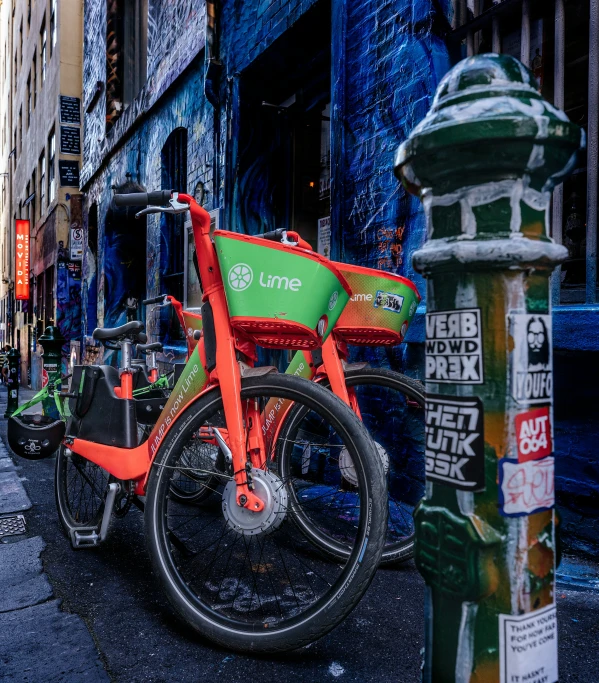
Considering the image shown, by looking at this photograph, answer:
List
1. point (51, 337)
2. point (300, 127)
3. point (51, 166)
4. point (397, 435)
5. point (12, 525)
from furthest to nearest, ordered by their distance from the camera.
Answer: point (51, 166), point (51, 337), point (300, 127), point (397, 435), point (12, 525)

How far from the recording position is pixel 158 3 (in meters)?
8.38

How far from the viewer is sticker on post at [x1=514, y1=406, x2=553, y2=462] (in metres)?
0.99

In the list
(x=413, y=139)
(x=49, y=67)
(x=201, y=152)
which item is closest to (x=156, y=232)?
(x=201, y=152)

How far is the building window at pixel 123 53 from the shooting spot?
10.5m

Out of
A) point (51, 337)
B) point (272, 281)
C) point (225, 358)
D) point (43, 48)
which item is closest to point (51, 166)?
point (43, 48)

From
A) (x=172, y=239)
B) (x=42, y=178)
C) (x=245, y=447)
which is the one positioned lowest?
(x=245, y=447)

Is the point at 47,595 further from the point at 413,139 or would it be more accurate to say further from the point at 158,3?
the point at 158,3

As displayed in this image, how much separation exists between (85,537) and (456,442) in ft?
7.59

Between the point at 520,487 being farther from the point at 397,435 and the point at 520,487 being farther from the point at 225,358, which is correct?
the point at 397,435

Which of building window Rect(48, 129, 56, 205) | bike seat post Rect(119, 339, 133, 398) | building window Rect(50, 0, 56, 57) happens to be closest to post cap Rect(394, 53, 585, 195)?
bike seat post Rect(119, 339, 133, 398)

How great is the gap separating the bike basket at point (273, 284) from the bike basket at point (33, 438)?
183 cm

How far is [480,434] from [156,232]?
7.95 meters

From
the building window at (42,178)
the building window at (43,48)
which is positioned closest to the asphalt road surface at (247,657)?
the building window at (42,178)

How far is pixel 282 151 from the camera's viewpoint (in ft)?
20.3
